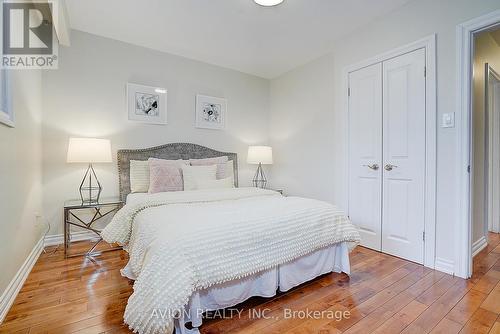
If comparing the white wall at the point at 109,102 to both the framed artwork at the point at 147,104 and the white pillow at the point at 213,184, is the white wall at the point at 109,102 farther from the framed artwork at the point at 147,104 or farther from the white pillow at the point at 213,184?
the white pillow at the point at 213,184

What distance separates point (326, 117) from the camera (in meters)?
3.47

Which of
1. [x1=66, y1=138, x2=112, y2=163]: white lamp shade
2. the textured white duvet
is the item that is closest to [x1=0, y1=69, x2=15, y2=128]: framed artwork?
[x1=66, y1=138, x2=112, y2=163]: white lamp shade

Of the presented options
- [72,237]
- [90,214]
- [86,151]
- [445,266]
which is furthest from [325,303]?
[72,237]

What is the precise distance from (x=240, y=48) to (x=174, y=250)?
2916mm

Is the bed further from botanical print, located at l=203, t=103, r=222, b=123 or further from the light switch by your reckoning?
botanical print, located at l=203, t=103, r=222, b=123

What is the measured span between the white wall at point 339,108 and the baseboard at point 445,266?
0.4 inches

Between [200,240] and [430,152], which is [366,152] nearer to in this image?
[430,152]

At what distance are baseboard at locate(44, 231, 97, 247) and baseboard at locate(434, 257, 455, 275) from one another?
3668 mm

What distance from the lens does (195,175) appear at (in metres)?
3.00

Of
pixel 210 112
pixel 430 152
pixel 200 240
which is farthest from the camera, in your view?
pixel 210 112

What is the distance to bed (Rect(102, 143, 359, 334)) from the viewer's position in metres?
1.24

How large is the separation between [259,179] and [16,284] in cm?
323

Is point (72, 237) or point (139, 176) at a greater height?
point (139, 176)

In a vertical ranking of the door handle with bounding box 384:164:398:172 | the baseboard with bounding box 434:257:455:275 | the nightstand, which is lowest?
the baseboard with bounding box 434:257:455:275
